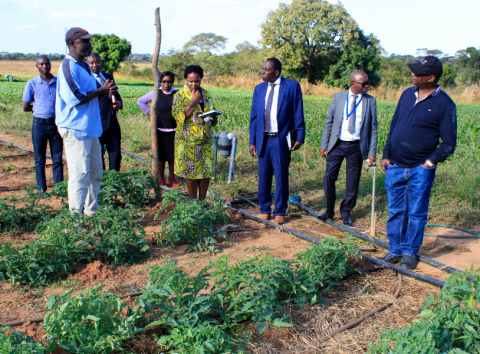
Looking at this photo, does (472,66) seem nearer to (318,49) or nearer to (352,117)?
(318,49)

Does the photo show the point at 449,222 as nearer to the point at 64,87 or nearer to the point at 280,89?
the point at 280,89

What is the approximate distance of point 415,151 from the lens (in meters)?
3.74

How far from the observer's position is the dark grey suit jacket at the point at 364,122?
4871mm

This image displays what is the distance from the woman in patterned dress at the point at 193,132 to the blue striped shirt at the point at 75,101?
1165mm

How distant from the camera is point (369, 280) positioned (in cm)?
356

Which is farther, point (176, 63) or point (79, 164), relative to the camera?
point (176, 63)

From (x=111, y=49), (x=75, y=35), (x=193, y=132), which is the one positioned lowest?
(x=193, y=132)

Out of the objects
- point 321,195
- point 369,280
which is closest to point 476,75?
point 321,195

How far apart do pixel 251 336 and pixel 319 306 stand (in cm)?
69

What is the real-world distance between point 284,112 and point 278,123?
0.51 ft

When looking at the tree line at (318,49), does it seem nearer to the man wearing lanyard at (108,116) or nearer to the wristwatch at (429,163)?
the man wearing lanyard at (108,116)

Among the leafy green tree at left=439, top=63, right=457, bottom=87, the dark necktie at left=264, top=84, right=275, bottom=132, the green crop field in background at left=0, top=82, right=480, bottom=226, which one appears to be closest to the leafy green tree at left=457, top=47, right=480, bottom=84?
the leafy green tree at left=439, top=63, right=457, bottom=87

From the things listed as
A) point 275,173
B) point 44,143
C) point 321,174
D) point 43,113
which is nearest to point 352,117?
point 275,173

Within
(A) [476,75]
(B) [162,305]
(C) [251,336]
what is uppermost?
(A) [476,75]
